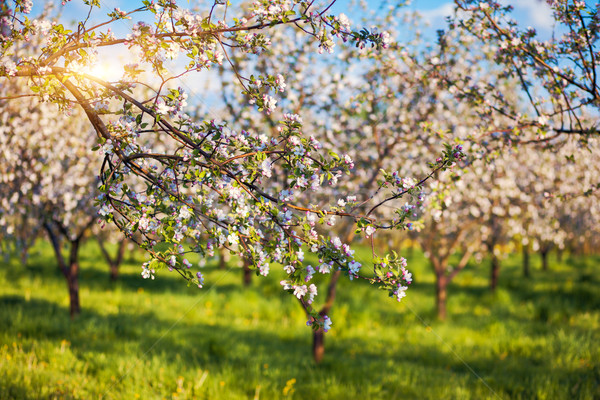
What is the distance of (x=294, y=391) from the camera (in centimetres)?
649

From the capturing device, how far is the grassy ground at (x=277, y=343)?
6.39 meters

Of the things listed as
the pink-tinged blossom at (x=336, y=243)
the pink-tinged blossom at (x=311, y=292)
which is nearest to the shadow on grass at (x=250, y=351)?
the pink-tinged blossom at (x=311, y=292)

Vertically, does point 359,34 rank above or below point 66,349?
above

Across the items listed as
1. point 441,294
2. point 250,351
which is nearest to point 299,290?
point 250,351

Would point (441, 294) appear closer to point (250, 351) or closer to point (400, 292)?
point (250, 351)

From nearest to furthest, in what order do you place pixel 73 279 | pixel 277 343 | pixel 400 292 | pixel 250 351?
pixel 400 292 < pixel 250 351 < pixel 277 343 < pixel 73 279

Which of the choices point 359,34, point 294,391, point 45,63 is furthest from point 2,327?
point 359,34

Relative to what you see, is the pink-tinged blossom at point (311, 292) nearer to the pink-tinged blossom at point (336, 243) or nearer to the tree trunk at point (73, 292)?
the pink-tinged blossom at point (336, 243)

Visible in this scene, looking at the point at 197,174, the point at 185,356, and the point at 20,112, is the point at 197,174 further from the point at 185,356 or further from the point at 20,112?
the point at 20,112

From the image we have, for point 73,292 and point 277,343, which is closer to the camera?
point 277,343

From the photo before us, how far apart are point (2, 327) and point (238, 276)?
9.58 meters

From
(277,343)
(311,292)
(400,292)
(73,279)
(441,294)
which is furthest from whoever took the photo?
(441,294)

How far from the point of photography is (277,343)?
9.60m

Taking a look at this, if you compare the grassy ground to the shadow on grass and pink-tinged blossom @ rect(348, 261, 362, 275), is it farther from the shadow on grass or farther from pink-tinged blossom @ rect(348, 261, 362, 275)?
pink-tinged blossom @ rect(348, 261, 362, 275)
